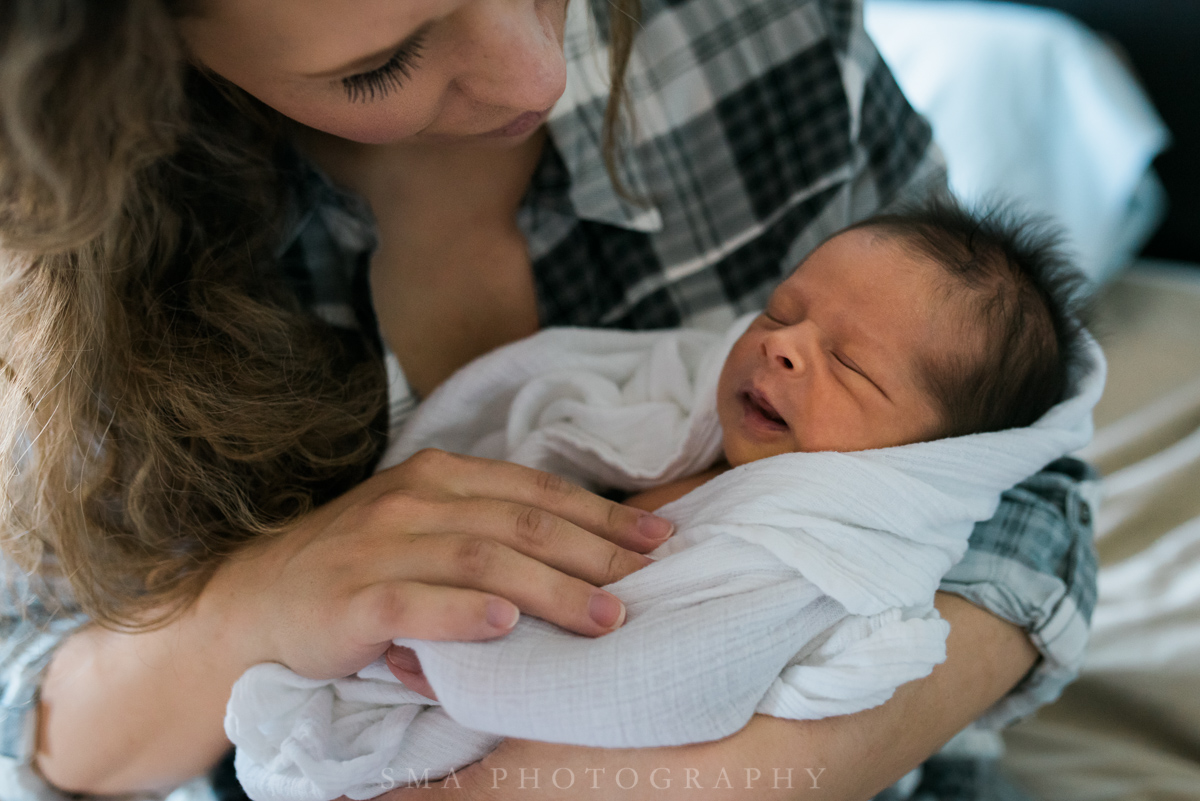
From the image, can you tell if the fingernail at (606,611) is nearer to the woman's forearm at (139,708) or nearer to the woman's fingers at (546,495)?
the woman's fingers at (546,495)

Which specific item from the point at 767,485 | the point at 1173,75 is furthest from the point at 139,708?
the point at 1173,75

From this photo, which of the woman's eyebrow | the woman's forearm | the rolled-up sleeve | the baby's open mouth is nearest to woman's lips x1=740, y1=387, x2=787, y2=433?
the baby's open mouth

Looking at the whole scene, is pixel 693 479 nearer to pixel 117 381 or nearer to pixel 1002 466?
pixel 1002 466

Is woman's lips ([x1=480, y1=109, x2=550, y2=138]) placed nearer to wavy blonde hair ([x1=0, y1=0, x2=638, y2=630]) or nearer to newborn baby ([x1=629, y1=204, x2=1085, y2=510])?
wavy blonde hair ([x1=0, y1=0, x2=638, y2=630])

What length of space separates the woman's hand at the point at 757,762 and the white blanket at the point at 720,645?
0.10 feet

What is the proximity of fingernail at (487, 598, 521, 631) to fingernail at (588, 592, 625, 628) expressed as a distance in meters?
0.07

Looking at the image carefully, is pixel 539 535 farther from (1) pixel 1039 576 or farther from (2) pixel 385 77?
(1) pixel 1039 576

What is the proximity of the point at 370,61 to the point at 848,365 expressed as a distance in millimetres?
549

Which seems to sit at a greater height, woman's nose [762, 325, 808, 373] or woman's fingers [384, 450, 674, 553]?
woman's nose [762, 325, 808, 373]

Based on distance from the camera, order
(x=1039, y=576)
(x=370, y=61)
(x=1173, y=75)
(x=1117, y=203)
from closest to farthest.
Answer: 1. (x=370, y=61)
2. (x=1039, y=576)
3. (x=1117, y=203)
4. (x=1173, y=75)

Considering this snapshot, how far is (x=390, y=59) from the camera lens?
68 centimetres

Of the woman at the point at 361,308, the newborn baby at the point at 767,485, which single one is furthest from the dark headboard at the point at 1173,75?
the newborn baby at the point at 767,485

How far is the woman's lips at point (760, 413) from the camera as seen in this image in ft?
3.00

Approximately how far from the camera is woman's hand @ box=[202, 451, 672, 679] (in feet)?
2.45
